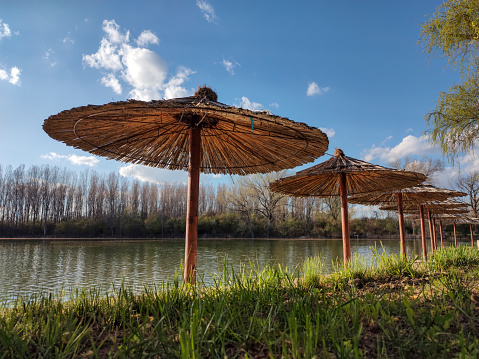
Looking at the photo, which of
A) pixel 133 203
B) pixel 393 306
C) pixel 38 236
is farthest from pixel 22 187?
pixel 393 306

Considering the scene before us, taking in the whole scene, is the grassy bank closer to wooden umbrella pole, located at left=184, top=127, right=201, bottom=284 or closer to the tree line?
wooden umbrella pole, located at left=184, top=127, right=201, bottom=284

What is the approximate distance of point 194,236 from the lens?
3.27m

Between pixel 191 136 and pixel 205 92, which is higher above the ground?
pixel 205 92

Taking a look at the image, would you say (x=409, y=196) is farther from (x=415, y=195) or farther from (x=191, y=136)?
(x=191, y=136)

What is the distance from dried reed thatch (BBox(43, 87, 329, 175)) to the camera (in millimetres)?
2562

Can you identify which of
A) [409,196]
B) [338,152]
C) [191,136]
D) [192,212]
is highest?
[338,152]

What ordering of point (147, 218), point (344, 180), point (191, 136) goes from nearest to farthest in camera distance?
point (191, 136) → point (344, 180) → point (147, 218)

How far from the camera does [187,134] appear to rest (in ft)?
13.0

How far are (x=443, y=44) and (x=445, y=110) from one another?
4.01ft

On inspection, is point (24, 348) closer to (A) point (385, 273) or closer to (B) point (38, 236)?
(A) point (385, 273)

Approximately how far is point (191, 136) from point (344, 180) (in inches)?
119

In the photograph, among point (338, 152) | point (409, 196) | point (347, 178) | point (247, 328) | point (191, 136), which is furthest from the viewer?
point (409, 196)

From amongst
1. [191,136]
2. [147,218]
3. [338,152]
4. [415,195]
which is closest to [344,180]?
[338,152]

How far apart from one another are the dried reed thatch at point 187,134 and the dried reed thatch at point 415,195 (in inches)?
139
